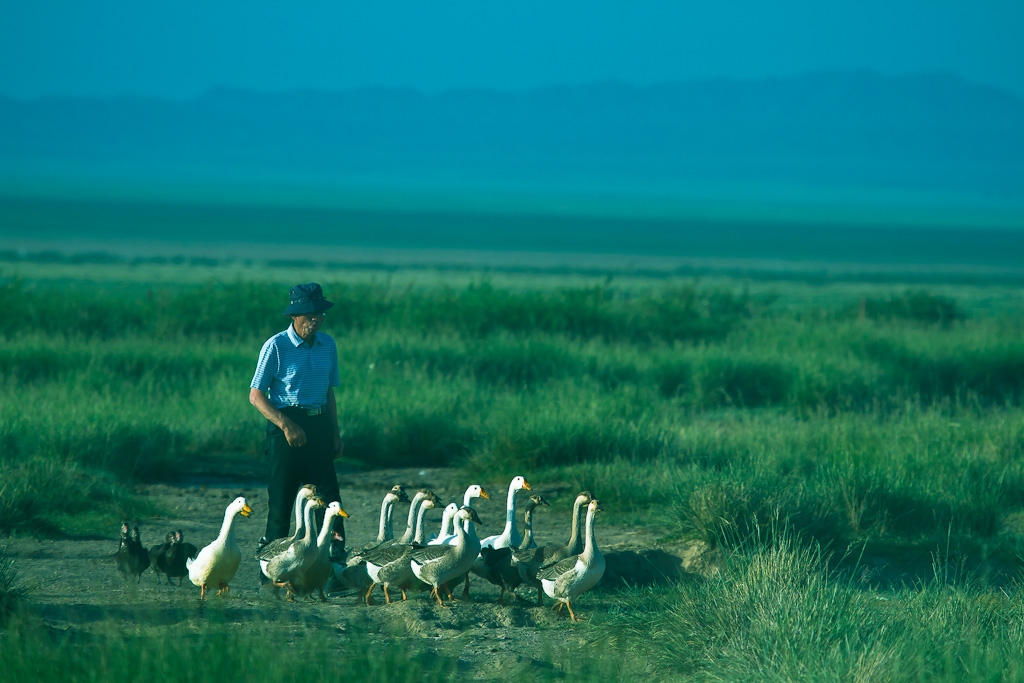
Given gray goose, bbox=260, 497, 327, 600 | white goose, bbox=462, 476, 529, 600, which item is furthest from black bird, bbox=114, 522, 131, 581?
white goose, bbox=462, 476, 529, 600

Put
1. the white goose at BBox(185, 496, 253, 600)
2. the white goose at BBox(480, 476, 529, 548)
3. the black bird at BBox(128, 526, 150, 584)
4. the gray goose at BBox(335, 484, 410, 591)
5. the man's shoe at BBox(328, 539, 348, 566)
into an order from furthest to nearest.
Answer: the white goose at BBox(480, 476, 529, 548), the man's shoe at BBox(328, 539, 348, 566), the gray goose at BBox(335, 484, 410, 591), the black bird at BBox(128, 526, 150, 584), the white goose at BBox(185, 496, 253, 600)

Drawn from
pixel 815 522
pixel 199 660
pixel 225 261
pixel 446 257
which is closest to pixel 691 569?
pixel 815 522

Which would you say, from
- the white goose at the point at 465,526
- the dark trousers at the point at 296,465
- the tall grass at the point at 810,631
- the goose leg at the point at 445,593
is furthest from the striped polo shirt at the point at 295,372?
the tall grass at the point at 810,631

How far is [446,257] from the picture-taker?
80.5 m

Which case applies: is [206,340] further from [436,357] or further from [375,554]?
[375,554]

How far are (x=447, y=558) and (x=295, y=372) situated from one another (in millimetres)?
1607

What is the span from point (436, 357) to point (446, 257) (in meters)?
62.0

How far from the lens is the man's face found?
820 centimetres

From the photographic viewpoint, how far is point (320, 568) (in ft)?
26.5

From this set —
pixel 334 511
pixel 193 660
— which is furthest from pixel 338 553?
pixel 193 660

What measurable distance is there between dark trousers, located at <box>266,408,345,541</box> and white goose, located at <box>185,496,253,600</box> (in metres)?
0.62

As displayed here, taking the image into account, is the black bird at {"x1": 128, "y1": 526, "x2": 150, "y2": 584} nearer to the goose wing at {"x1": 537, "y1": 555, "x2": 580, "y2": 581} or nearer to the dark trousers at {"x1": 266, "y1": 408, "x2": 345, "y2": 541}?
the dark trousers at {"x1": 266, "y1": 408, "x2": 345, "y2": 541}

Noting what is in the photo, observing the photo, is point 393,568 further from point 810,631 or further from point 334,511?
point 810,631

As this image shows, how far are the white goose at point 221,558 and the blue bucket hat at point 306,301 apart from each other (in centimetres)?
128
